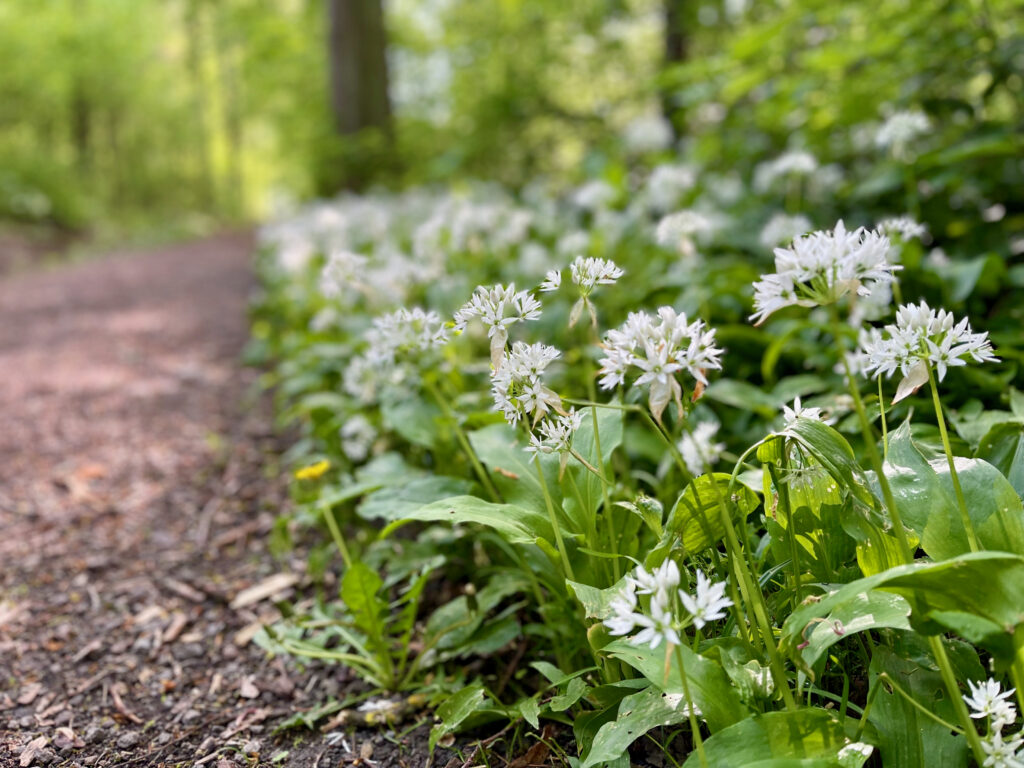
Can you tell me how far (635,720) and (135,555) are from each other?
1895 millimetres

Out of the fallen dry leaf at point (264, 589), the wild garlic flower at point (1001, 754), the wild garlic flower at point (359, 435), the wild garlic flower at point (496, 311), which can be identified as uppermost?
the wild garlic flower at point (496, 311)

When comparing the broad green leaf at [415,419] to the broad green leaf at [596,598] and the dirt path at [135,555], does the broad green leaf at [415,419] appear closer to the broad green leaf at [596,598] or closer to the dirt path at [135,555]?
the dirt path at [135,555]

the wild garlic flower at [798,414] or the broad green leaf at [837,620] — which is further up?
the wild garlic flower at [798,414]

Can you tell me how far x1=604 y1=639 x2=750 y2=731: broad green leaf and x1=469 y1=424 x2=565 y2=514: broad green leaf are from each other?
462mm

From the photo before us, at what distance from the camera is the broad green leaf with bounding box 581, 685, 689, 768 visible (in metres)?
1.24

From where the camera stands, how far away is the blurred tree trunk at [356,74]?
8.75 metres

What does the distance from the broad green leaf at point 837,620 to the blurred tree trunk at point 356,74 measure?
8.13 m

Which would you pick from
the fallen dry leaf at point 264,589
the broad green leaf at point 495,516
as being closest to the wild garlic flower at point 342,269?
the fallen dry leaf at point 264,589

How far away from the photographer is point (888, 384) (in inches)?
83.4

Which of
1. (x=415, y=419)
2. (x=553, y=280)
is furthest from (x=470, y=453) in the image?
(x=553, y=280)

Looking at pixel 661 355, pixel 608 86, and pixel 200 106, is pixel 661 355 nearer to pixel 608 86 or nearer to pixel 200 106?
pixel 608 86

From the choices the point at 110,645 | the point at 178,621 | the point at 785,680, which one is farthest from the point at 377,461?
the point at 785,680

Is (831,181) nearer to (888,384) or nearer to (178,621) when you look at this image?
(888,384)

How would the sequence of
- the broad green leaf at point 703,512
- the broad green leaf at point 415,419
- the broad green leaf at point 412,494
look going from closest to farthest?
the broad green leaf at point 703,512, the broad green leaf at point 412,494, the broad green leaf at point 415,419
